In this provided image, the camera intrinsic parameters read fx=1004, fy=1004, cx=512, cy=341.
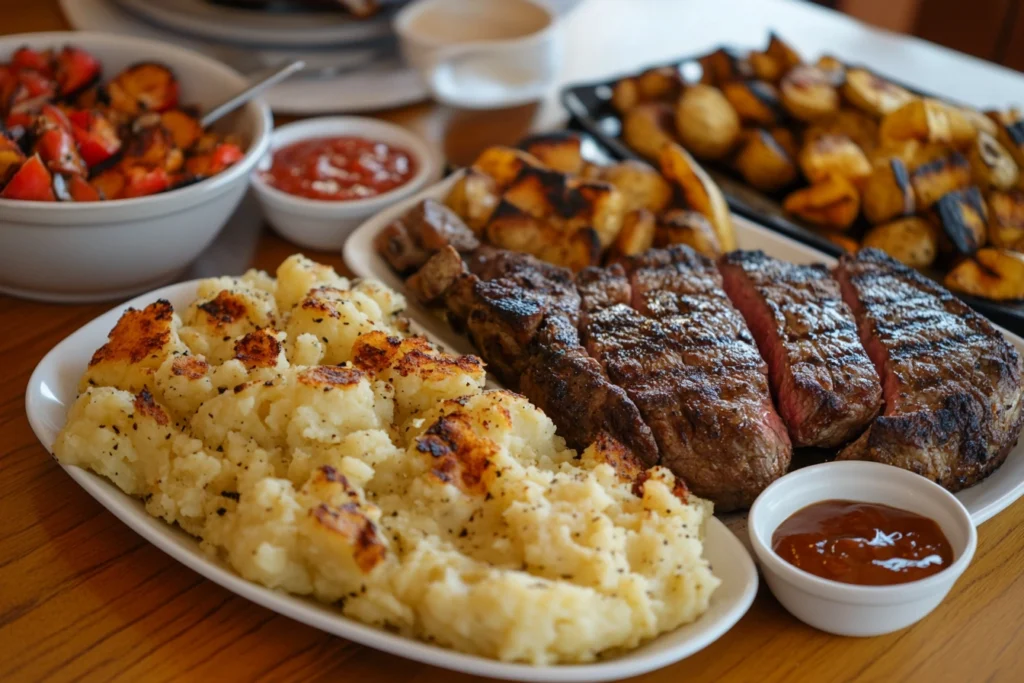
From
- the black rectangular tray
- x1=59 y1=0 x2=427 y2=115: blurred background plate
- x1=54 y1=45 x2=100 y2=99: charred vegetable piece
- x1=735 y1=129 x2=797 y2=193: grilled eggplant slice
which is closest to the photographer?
the black rectangular tray

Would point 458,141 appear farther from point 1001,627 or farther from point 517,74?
point 1001,627

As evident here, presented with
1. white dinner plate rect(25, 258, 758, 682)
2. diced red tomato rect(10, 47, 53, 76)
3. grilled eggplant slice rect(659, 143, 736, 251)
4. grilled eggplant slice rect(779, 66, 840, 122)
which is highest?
grilled eggplant slice rect(779, 66, 840, 122)

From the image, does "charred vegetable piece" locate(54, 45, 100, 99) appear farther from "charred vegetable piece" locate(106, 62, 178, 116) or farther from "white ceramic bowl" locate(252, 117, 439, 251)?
"white ceramic bowl" locate(252, 117, 439, 251)

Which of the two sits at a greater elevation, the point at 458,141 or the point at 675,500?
the point at 675,500

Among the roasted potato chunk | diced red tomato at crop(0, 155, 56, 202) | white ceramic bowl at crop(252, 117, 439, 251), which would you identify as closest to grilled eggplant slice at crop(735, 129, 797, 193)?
the roasted potato chunk

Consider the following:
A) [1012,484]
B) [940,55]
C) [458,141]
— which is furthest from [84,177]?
[940,55]

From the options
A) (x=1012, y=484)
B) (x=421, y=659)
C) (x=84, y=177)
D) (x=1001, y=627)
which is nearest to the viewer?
(x=421, y=659)

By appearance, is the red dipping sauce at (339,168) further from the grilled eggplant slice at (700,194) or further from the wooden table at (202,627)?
the wooden table at (202,627)
